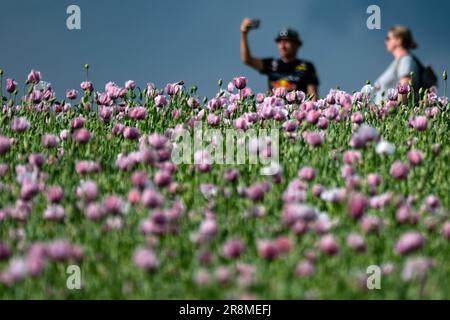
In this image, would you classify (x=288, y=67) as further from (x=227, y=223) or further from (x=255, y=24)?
(x=227, y=223)

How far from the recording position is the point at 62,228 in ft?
14.7

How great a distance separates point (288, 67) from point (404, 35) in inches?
64.9

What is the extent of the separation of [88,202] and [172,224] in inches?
23.2

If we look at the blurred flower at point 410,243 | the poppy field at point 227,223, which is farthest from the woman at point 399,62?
the blurred flower at point 410,243

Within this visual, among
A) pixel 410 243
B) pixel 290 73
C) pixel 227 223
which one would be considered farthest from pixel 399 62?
pixel 410 243

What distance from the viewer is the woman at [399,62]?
9.09 metres

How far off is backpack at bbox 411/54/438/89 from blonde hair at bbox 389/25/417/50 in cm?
23

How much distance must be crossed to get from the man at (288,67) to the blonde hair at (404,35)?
1.29 m

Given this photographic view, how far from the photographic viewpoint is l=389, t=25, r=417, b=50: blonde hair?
9.35 meters

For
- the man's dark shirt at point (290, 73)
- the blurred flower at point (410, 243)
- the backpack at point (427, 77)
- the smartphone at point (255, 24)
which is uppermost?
the smartphone at point (255, 24)

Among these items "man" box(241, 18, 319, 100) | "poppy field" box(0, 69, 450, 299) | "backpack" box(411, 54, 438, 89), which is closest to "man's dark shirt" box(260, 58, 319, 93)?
"man" box(241, 18, 319, 100)

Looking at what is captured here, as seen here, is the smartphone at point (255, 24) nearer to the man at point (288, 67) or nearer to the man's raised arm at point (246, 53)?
the man's raised arm at point (246, 53)

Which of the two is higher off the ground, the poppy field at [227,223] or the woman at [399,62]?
the woman at [399,62]

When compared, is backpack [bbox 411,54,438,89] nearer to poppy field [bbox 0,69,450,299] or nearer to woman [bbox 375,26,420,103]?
woman [bbox 375,26,420,103]
